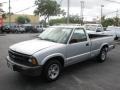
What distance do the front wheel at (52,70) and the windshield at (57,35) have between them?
2.80ft

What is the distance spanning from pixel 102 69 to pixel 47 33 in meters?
2.62

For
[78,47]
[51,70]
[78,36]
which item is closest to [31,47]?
[51,70]

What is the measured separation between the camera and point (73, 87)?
5457mm

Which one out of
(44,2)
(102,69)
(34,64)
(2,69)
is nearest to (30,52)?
(34,64)

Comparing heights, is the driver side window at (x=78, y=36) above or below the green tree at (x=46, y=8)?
below

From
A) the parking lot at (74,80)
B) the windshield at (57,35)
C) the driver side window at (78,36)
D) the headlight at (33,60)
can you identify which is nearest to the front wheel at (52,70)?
the parking lot at (74,80)

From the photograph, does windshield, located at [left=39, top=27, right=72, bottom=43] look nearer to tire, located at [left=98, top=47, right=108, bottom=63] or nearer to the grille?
the grille

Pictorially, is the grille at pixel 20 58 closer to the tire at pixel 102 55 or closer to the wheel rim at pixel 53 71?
the wheel rim at pixel 53 71

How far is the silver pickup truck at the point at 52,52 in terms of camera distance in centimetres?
541

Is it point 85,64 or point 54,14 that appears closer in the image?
point 85,64

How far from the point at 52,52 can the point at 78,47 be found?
1.37 meters

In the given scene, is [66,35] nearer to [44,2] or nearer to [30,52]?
[30,52]

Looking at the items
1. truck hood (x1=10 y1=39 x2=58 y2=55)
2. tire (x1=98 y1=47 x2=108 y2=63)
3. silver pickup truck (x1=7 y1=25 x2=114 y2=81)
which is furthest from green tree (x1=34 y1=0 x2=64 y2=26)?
truck hood (x1=10 y1=39 x2=58 y2=55)

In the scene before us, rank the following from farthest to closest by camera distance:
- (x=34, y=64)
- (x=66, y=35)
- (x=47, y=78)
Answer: (x=66, y=35), (x=47, y=78), (x=34, y=64)
